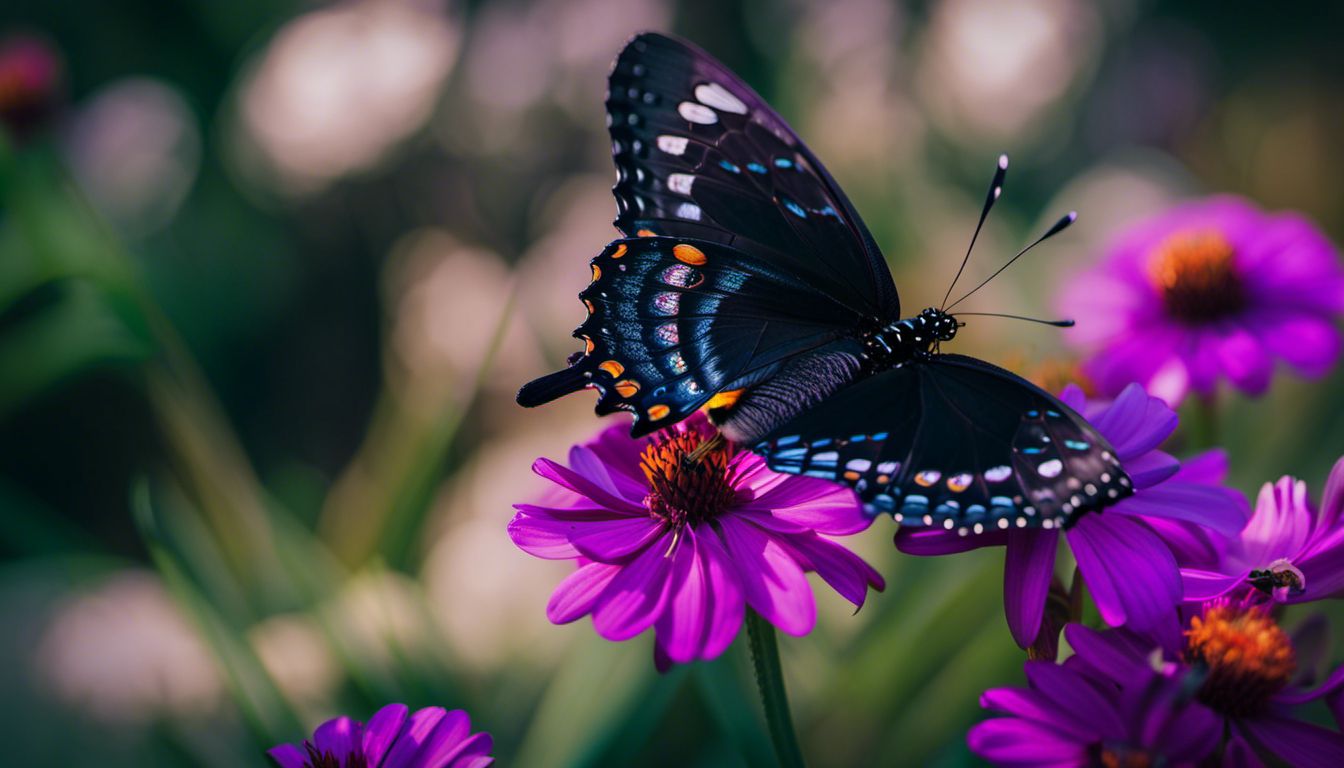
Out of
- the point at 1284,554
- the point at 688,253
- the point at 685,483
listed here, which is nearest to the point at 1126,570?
the point at 1284,554

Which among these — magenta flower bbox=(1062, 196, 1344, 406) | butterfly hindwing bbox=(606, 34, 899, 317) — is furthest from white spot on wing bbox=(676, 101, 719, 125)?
magenta flower bbox=(1062, 196, 1344, 406)

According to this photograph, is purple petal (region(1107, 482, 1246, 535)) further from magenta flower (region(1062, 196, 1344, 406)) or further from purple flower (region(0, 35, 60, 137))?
purple flower (region(0, 35, 60, 137))

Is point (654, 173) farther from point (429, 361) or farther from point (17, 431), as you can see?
point (17, 431)

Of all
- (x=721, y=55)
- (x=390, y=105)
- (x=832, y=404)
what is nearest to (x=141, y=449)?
(x=390, y=105)

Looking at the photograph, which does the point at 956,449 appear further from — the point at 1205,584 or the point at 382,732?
the point at 382,732

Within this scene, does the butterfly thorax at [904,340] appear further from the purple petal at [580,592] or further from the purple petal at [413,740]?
Answer: the purple petal at [413,740]

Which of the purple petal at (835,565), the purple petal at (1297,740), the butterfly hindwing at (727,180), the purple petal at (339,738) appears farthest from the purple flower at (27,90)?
the purple petal at (1297,740)
